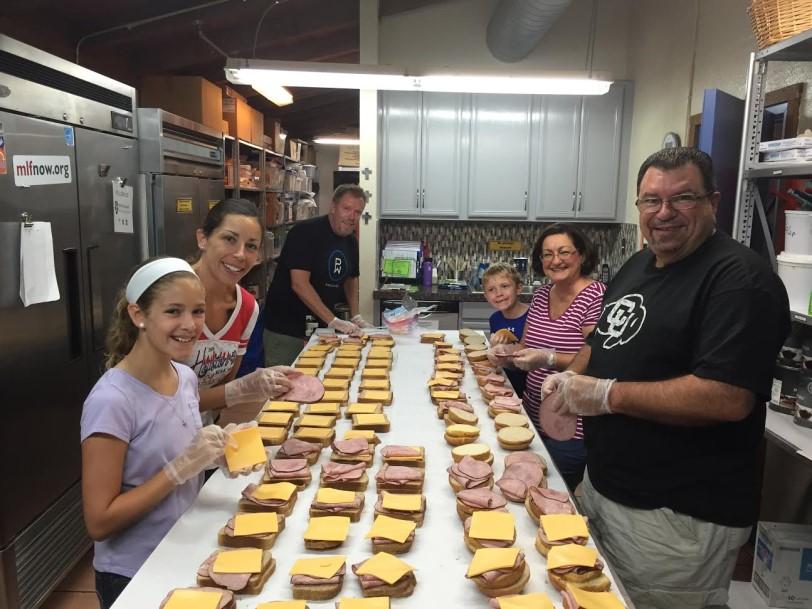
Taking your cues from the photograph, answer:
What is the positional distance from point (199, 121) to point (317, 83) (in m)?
2.03

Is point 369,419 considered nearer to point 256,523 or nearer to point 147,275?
point 256,523

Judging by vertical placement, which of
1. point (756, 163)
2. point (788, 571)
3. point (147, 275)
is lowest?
point (788, 571)

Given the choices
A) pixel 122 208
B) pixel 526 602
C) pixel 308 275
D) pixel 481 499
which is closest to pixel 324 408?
pixel 481 499

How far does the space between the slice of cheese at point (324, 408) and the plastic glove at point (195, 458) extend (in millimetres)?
629

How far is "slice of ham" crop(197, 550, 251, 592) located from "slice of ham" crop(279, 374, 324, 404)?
3.34 feet

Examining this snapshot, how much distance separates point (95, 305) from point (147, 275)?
1.64 metres

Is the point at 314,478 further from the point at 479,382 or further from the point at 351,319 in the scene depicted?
the point at 351,319

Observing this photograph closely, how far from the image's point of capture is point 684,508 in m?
1.64

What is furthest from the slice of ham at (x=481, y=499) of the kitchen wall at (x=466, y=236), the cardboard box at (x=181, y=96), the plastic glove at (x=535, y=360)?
the cardboard box at (x=181, y=96)

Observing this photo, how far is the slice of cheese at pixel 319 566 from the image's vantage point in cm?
127

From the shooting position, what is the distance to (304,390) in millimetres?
2346

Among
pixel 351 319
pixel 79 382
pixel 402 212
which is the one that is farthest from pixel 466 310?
pixel 79 382

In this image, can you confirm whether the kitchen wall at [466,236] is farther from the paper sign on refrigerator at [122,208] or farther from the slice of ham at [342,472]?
the slice of ham at [342,472]

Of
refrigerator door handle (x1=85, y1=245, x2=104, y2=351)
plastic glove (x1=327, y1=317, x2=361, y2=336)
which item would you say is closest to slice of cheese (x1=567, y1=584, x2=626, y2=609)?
plastic glove (x1=327, y1=317, x2=361, y2=336)
